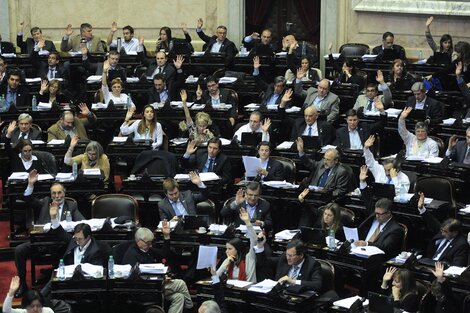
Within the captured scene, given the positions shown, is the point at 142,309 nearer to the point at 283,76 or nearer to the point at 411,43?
the point at 283,76

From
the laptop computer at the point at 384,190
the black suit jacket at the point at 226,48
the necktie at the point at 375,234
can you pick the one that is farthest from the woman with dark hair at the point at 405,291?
the black suit jacket at the point at 226,48

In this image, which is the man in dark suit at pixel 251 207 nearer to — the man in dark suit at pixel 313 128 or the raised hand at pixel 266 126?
the raised hand at pixel 266 126

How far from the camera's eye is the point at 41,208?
14.4 metres

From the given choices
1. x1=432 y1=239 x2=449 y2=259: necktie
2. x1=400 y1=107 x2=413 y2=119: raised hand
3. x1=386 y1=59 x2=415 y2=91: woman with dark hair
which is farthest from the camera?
x1=386 y1=59 x2=415 y2=91: woman with dark hair

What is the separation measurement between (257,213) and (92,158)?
8.09 ft

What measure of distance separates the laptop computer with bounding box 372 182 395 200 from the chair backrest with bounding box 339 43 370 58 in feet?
19.9

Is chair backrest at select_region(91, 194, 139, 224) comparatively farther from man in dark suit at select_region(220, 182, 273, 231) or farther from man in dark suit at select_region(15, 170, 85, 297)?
man in dark suit at select_region(220, 182, 273, 231)

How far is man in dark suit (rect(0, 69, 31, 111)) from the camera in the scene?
58.0ft

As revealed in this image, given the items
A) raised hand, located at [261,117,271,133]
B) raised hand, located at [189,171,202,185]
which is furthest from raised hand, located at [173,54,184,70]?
raised hand, located at [189,171,202,185]

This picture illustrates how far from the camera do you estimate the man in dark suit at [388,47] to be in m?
18.9

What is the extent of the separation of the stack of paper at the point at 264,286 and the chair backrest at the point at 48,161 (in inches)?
161

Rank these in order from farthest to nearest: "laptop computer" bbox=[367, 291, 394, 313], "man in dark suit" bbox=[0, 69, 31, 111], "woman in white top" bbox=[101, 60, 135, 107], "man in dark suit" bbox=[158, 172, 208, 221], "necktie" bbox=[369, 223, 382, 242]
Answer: "man in dark suit" bbox=[0, 69, 31, 111] < "woman in white top" bbox=[101, 60, 135, 107] < "man in dark suit" bbox=[158, 172, 208, 221] < "necktie" bbox=[369, 223, 382, 242] < "laptop computer" bbox=[367, 291, 394, 313]

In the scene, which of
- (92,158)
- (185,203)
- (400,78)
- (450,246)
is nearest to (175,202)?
(185,203)

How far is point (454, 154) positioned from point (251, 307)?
169 inches
